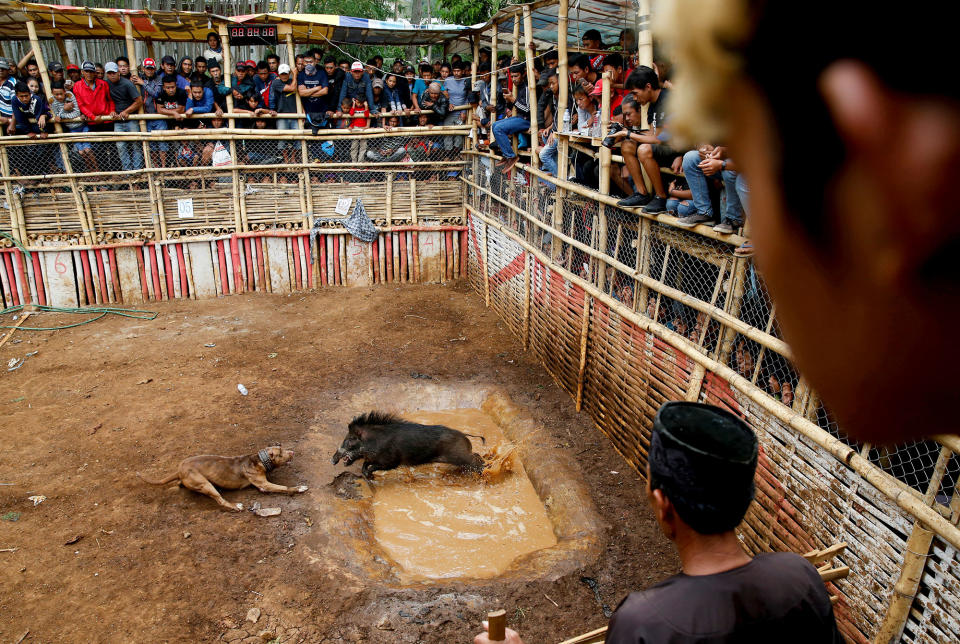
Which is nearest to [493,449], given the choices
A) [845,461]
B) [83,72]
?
[845,461]

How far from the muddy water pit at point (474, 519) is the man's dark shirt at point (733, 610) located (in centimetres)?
355

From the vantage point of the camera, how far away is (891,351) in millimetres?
505

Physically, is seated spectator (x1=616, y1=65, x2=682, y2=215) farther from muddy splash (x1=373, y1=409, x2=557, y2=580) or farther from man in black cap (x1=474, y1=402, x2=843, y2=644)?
man in black cap (x1=474, y1=402, x2=843, y2=644)

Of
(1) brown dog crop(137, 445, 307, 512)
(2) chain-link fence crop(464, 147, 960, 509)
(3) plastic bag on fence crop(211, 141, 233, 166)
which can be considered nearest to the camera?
(2) chain-link fence crop(464, 147, 960, 509)

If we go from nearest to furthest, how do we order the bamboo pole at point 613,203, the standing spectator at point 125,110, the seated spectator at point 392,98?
the bamboo pole at point 613,203
the standing spectator at point 125,110
the seated spectator at point 392,98

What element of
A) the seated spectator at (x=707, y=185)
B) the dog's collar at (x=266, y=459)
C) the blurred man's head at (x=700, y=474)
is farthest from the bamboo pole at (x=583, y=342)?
the blurred man's head at (x=700, y=474)

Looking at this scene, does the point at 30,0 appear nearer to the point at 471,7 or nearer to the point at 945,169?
the point at 471,7

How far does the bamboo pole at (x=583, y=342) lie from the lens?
7352 millimetres

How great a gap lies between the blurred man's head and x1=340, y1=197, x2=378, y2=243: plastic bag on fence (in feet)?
36.5

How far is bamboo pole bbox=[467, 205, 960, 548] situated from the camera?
3.37m

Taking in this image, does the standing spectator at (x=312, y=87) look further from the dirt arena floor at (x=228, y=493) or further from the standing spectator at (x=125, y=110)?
the dirt arena floor at (x=228, y=493)

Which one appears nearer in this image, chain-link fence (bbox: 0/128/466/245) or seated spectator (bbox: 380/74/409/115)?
chain-link fence (bbox: 0/128/466/245)

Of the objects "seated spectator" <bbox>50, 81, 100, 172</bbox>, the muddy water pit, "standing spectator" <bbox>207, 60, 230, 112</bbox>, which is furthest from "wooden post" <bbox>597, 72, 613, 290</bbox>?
"seated spectator" <bbox>50, 81, 100, 172</bbox>

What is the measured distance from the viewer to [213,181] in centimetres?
1182
